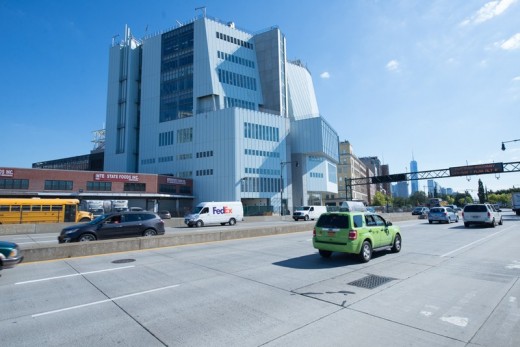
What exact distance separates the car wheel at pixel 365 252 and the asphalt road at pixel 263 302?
218 mm

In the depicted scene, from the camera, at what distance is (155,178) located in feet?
192

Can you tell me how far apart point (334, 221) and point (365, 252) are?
1.47 metres

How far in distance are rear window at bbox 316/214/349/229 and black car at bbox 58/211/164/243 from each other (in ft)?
33.2

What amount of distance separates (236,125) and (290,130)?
667 inches

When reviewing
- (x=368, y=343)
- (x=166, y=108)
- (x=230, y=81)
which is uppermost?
(x=230, y=81)

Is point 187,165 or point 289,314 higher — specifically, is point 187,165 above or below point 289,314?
above

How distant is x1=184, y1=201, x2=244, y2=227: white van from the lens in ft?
104

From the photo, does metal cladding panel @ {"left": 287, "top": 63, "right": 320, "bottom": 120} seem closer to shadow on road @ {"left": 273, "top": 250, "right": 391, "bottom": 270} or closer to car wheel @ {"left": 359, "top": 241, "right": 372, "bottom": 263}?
shadow on road @ {"left": 273, "top": 250, "right": 391, "bottom": 270}

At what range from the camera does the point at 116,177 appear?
5359 cm

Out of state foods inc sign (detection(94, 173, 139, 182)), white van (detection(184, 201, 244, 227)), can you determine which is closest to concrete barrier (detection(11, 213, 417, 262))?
white van (detection(184, 201, 244, 227))

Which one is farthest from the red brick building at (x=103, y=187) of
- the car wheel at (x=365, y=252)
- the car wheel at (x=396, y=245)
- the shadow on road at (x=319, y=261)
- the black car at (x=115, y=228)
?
the car wheel at (x=365, y=252)

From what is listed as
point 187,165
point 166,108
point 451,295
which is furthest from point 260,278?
point 166,108

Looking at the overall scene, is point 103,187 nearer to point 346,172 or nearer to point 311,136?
point 311,136

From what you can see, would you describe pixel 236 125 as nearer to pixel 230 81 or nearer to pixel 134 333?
pixel 230 81
